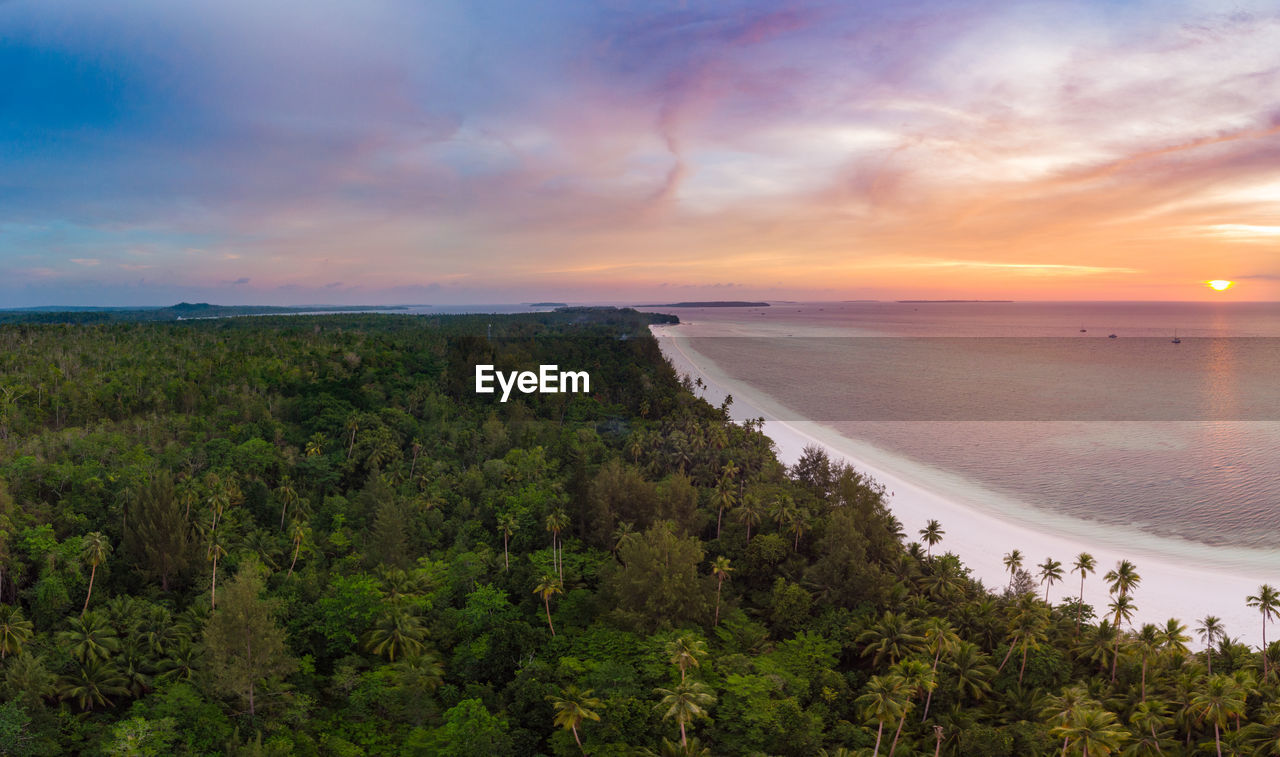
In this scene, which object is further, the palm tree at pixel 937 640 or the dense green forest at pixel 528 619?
the palm tree at pixel 937 640

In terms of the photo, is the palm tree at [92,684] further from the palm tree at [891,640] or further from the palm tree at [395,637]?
the palm tree at [891,640]

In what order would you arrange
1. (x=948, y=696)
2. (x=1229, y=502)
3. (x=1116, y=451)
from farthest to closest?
(x=1116, y=451), (x=1229, y=502), (x=948, y=696)

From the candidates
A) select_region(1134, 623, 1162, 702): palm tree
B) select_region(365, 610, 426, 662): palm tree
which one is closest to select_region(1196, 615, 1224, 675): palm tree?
select_region(1134, 623, 1162, 702): palm tree

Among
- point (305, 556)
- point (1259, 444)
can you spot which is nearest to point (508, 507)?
point (305, 556)

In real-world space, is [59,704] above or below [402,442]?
below

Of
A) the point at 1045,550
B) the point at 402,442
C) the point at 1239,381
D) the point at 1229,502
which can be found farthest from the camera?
the point at 1239,381

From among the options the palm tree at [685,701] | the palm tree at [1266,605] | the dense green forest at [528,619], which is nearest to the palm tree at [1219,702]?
the dense green forest at [528,619]

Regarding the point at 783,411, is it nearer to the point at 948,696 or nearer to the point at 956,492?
the point at 956,492
